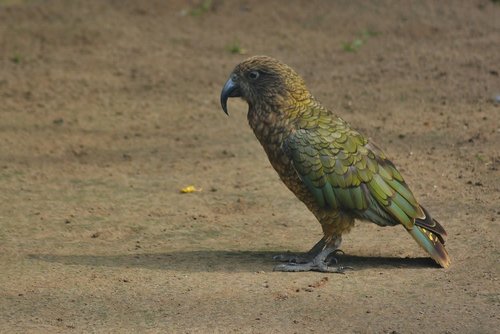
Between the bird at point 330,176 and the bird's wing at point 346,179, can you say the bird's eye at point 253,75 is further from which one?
the bird's wing at point 346,179

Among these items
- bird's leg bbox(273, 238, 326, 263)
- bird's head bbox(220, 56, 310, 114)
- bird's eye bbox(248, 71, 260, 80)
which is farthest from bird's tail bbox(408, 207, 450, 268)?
bird's eye bbox(248, 71, 260, 80)

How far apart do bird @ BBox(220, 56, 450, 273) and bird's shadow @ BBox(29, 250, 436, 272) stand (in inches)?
6.8

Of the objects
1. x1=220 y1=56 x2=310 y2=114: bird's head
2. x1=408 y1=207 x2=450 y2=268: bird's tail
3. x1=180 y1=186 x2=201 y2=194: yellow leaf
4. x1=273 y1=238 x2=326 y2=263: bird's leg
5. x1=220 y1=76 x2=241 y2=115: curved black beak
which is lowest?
x1=180 y1=186 x2=201 y2=194: yellow leaf

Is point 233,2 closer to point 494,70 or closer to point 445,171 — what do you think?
point 494,70

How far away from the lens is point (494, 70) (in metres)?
9.96

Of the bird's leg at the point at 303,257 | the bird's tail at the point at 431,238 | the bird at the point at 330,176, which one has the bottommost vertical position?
the bird's leg at the point at 303,257

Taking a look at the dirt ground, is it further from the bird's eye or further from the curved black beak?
the bird's eye

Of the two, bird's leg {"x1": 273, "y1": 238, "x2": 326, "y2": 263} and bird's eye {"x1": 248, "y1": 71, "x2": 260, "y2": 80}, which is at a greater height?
bird's eye {"x1": 248, "y1": 71, "x2": 260, "y2": 80}

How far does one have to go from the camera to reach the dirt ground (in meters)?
5.35

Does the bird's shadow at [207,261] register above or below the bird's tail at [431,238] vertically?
below

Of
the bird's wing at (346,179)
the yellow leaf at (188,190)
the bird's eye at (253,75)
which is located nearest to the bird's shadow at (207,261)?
the bird's wing at (346,179)

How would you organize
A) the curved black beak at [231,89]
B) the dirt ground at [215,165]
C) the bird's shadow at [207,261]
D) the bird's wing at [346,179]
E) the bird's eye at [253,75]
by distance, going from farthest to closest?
the curved black beak at [231,89]
the bird's eye at [253,75]
the bird's shadow at [207,261]
the bird's wing at [346,179]
the dirt ground at [215,165]

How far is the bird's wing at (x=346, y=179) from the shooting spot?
587 centimetres

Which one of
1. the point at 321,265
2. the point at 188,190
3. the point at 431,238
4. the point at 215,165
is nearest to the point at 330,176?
the point at 321,265
